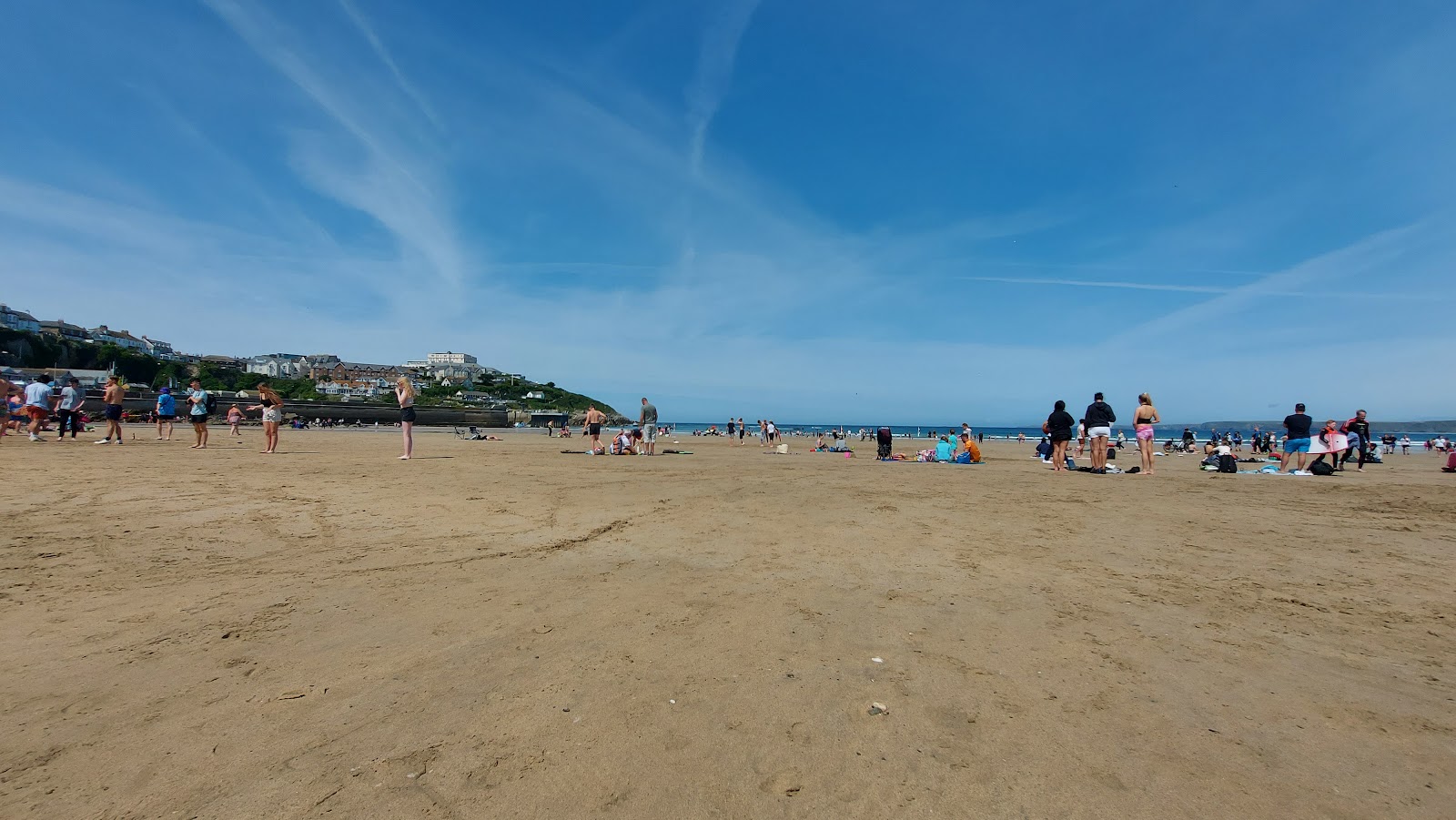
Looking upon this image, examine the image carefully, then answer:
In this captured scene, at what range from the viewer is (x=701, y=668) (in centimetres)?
315

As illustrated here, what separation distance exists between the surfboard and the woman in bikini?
4.09 meters

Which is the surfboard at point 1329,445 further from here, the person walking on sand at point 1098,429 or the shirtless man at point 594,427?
the shirtless man at point 594,427

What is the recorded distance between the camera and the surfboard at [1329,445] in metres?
14.5

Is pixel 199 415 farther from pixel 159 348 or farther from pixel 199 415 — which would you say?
pixel 159 348

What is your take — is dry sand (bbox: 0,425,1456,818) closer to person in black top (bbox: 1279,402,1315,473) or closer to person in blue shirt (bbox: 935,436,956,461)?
person in black top (bbox: 1279,402,1315,473)

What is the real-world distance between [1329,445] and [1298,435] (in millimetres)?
1653

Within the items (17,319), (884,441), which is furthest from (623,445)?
(17,319)

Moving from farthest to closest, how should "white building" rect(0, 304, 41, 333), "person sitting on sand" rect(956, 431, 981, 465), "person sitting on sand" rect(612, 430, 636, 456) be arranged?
"white building" rect(0, 304, 41, 333) < "person sitting on sand" rect(612, 430, 636, 456) < "person sitting on sand" rect(956, 431, 981, 465)

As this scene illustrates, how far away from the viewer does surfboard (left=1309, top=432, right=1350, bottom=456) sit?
1452 cm

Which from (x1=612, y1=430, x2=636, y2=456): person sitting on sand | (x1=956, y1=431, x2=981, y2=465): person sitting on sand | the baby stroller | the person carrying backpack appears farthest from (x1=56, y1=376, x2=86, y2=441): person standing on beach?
(x1=956, y1=431, x2=981, y2=465): person sitting on sand

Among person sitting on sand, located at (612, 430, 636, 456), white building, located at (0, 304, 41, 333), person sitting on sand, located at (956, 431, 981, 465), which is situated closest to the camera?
person sitting on sand, located at (956, 431, 981, 465)

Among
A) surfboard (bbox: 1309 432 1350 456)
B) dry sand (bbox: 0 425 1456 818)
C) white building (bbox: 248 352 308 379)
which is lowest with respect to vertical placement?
dry sand (bbox: 0 425 1456 818)

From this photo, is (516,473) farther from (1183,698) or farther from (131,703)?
(1183,698)

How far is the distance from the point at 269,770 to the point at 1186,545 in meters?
Result: 7.54
